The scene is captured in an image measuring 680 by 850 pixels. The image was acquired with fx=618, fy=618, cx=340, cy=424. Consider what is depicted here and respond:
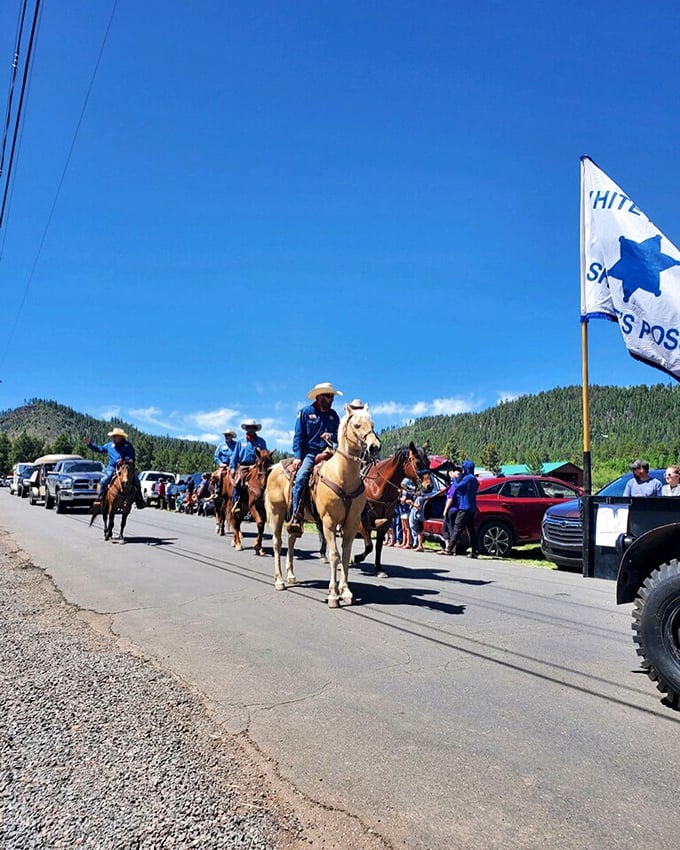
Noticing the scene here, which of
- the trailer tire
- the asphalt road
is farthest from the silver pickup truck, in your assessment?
the trailer tire

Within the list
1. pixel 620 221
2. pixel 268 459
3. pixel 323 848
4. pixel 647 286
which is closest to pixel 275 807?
pixel 323 848

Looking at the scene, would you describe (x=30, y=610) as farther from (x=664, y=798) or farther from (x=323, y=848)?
(x=664, y=798)

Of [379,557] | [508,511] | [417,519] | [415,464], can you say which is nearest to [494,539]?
[508,511]

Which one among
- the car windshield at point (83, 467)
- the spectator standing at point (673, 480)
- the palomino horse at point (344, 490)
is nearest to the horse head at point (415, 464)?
the palomino horse at point (344, 490)

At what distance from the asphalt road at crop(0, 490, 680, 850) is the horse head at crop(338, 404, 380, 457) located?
6.64ft

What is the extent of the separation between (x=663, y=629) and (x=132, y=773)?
3.74 metres

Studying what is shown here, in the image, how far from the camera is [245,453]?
15688mm

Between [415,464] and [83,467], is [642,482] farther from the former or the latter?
[83,467]

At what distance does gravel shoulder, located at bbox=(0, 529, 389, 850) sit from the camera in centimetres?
285

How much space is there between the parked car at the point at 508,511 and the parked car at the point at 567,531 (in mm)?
2887

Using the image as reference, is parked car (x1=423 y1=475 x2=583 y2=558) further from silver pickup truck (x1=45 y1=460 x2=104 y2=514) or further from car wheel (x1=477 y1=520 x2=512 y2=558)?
silver pickup truck (x1=45 y1=460 x2=104 y2=514)

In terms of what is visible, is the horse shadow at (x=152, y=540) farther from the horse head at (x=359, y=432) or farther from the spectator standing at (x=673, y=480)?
the spectator standing at (x=673, y=480)

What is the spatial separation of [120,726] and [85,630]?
303cm

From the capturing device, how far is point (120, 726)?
4035 millimetres
